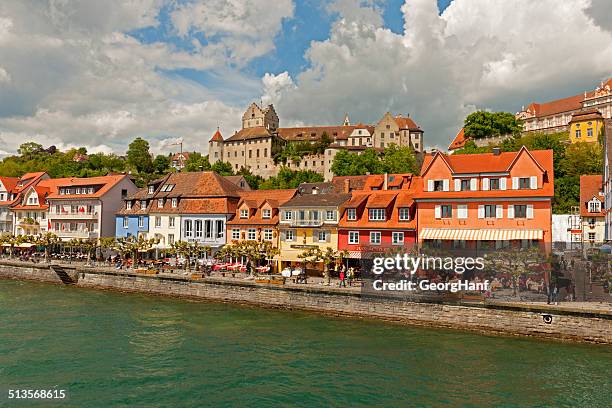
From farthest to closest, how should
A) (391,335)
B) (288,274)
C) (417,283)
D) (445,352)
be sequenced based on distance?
(288,274) → (417,283) → (391,335) → (445,352)

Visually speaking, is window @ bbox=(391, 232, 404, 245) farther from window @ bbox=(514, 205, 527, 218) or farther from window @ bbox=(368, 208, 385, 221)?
window @ bbox=(514, 205, 527, 218)

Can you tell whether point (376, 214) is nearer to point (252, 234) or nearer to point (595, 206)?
point (252, 234)

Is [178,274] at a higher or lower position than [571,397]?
higher

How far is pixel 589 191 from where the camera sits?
59.6m

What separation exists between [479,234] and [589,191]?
24532 millimetres

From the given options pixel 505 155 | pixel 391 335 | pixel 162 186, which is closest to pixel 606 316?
pixel 391 335

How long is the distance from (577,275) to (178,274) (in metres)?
34.8

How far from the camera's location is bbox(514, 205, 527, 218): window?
43.6m

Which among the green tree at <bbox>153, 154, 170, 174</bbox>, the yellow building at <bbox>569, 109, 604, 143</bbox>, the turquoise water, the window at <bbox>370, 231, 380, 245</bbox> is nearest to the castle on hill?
the green tree at <bbox>153, 154, 170, 174</bbox>

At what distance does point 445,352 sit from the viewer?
98.2 ft

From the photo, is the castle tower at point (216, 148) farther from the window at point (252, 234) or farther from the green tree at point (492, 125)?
the window at point (252, 234)

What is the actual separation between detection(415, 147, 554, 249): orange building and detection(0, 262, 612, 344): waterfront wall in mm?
9666

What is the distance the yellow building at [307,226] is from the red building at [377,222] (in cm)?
102

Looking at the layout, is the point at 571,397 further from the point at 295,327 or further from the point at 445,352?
the point at 295,327
